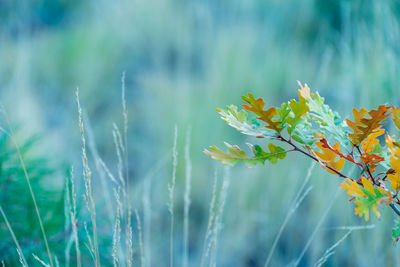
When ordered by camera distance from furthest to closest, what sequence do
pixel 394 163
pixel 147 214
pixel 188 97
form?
pixel 188 97
pixel 147 214
pixel 394 163

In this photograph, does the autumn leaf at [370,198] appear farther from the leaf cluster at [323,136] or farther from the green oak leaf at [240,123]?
the green oak leaf at [240,123]

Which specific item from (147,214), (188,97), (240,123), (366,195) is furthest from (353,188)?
(188,97)

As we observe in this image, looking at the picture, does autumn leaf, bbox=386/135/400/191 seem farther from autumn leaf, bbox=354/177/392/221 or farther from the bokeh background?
the bokeh background

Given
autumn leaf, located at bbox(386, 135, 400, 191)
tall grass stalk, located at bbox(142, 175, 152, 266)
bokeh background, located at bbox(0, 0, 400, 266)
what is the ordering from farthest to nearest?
bokeh background, located at bbox(0, 0, 400, 266) → tall grass stalk, located at bbox(142, 175, 152, 266) → autumn leaf, located at bbox(386, 135, 400, 191)

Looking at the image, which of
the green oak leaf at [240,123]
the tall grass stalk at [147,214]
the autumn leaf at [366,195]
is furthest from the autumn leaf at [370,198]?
the tall grass stalk at [147,214]

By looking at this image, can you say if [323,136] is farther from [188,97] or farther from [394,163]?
[188,97]

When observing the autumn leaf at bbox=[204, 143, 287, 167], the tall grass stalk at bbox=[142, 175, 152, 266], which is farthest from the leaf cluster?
the tall grass stalk at bbox=[142, 175, 152, 266]
